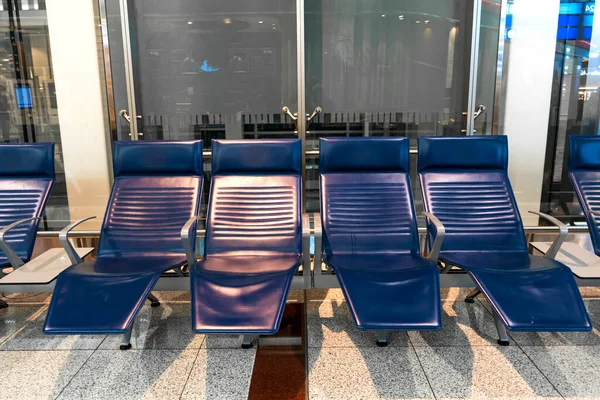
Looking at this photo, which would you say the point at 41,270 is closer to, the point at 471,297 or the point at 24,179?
the point at 24,179

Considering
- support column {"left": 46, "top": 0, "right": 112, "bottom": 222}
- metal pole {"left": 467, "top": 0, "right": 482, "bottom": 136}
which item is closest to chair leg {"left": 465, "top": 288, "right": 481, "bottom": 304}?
metal pole {"left": 467, "top": 0, "right": 482, "bottom": 136}

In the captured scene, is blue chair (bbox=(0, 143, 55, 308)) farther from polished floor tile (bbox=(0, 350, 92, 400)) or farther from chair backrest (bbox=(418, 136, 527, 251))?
chair backrest (bbox=(418, 136, 527, 251))

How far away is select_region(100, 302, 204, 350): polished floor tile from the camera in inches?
90.4

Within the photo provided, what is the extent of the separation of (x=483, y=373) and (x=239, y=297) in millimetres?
1205

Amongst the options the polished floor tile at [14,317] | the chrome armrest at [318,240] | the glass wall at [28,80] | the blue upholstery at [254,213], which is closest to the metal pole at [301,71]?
the blue upholstery at [254,213]

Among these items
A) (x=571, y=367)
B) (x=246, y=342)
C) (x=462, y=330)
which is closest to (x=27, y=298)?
(x=246, y=342)

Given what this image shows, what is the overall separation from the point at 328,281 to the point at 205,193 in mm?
1675

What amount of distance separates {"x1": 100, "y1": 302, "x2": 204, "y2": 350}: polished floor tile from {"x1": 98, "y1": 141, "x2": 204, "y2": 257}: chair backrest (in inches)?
16.0

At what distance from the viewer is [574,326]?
1841 mm

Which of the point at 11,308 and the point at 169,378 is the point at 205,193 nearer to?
the point at 11,308

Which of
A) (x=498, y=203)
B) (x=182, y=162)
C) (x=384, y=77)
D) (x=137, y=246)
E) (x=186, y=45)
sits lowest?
(x=137, y=246)

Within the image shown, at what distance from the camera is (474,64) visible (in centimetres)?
330

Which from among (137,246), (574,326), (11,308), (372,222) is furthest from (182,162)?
(574,326)

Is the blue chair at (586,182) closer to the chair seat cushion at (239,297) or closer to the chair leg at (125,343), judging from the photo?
the chair seat cushion at (239,297)
